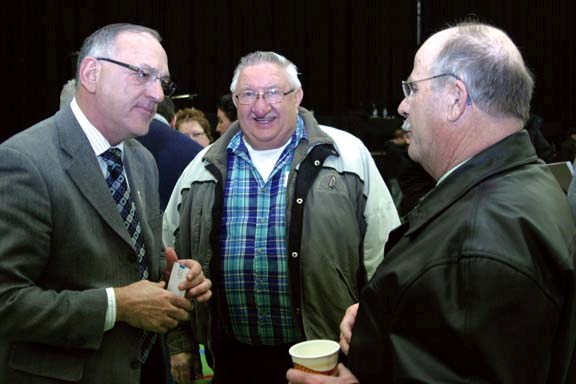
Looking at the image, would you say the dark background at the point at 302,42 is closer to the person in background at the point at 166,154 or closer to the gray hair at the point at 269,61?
the person in background at the point at 166,154

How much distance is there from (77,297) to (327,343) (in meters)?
0.64

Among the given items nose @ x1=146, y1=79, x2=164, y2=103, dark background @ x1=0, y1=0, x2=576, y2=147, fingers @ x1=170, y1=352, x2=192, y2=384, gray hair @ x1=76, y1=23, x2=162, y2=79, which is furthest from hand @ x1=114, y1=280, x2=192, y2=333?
dark background @ x1=0, y1=0, x2=576, y2=147

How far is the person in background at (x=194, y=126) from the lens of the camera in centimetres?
469

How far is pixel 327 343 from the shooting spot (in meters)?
1.54

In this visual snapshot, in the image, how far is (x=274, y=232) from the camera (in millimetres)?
2379

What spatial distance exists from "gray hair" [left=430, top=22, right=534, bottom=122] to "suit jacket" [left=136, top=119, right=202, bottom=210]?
5.95ft

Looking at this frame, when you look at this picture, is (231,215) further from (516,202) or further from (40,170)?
(516,202)

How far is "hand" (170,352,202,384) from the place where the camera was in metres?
2.51

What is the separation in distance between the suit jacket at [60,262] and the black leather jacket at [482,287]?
2.45ft

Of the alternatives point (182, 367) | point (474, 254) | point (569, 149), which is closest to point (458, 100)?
point (474, 254)

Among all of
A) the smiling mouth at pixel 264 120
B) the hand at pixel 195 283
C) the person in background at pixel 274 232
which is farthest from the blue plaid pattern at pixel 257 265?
the hand at pixel 195 283

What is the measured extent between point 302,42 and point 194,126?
6943 millimetres

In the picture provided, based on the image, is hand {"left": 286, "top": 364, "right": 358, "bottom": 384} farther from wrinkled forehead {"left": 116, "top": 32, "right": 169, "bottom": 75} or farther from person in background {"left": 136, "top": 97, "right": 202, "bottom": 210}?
person in background {"left": 136, "top": 97, "right": 202, "bottom": 210}

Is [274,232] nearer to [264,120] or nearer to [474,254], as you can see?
[264,120]
